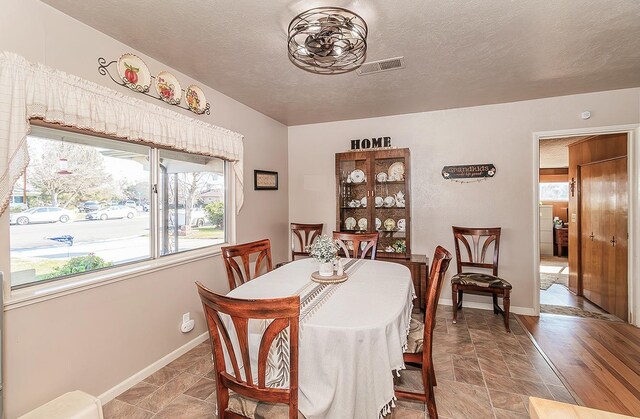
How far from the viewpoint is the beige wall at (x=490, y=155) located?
132 inches

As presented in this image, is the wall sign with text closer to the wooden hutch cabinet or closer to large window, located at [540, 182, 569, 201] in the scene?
the wooden hutch cabinet

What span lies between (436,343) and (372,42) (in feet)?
8.96

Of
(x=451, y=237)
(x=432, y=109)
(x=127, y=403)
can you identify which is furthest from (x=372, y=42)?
(x=127, y=403)

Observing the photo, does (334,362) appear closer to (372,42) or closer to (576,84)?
(372,42)

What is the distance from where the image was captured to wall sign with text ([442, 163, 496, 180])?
11.9 feet

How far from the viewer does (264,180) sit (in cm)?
394

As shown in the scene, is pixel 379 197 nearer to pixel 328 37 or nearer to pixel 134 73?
pixel 328 37

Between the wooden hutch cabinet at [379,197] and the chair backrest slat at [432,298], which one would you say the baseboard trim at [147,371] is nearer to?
the chair backrest slat at [432,298]

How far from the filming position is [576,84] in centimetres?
299

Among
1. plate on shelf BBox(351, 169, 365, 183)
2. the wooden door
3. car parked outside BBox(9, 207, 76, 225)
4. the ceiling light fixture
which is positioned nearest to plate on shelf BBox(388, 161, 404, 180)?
plate on shelf BBox(351, 169, 365, 183)

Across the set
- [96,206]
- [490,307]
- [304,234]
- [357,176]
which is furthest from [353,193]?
[96,206]

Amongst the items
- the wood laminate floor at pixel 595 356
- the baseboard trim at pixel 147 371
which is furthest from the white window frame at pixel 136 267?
the wood laminate floor at pixel 595 356

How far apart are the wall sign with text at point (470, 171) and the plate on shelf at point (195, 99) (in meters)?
2.98

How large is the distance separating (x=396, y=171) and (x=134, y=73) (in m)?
3.01
